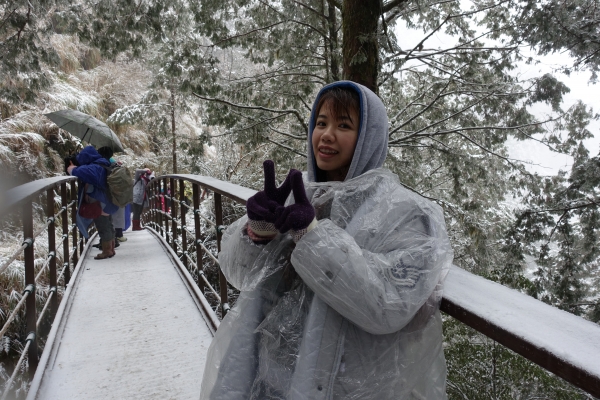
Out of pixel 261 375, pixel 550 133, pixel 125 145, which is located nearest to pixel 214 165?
pixel 125 145

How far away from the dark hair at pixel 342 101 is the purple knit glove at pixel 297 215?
1.23ft

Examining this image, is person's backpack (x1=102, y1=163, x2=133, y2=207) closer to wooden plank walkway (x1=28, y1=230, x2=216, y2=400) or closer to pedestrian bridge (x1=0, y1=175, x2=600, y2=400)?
pedestrian bridge (x1=0, y1=175, x2=600, y2=400)

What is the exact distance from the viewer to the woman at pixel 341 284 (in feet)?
3.13

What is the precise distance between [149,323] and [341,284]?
2671mm

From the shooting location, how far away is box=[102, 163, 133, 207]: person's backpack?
4844 millimetres

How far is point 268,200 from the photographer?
3.68 feet

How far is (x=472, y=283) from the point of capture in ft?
3.23

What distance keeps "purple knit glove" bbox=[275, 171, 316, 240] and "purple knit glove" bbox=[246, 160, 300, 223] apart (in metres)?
0.04

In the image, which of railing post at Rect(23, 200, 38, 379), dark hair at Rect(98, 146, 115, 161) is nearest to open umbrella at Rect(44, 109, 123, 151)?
dark hair at Rect(98, 146, 115, 161)

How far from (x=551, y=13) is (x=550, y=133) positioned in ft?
7.83

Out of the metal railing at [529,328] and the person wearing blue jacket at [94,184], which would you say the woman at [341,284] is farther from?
the person wearing blue jacket at [94,184]

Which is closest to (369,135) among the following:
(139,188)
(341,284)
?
(341,284)

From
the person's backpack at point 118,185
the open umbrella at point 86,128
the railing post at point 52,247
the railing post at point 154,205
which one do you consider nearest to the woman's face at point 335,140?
the railing post at point 52,247

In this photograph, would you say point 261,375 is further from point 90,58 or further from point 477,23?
point 90,58
